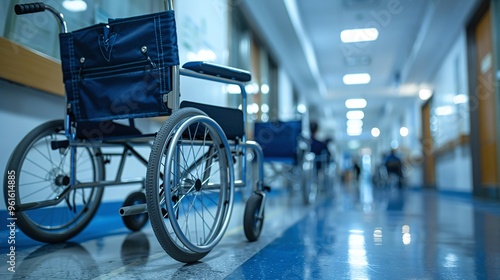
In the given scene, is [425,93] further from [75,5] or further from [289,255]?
[289,255]

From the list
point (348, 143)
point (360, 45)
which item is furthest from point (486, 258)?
point (348, 143)

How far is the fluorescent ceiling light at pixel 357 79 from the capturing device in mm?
10023

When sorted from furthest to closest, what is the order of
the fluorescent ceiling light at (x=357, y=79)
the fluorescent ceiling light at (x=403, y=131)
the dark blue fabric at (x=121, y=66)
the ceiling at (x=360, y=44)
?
the fluorescent ceiling light at (x=403, y=131) < the fluorescent ceiling light at (x=357, y=79) < the ceiling at (x=360, y=44) < the dark blue fabric at (x=121, y=66)

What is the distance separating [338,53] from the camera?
8250 millimetres

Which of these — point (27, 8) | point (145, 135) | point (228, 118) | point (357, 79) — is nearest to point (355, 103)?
point (357, 79)

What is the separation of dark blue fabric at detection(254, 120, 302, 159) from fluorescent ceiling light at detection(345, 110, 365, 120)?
39.8 ft

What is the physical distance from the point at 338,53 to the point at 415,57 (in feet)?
4.61

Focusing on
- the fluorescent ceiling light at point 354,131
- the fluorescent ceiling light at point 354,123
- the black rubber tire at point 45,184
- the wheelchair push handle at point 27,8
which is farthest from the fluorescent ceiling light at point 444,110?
the fluorescent ceiling light at point 354,131

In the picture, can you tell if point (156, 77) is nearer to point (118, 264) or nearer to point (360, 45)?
point (118, 264)

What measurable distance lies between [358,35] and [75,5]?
5735 millimetres

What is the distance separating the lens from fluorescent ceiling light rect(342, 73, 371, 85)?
32.9ft

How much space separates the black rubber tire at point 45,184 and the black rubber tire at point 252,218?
64 centimetres

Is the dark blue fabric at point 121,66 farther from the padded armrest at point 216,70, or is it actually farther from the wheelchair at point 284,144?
the wheelchair at point 284,144

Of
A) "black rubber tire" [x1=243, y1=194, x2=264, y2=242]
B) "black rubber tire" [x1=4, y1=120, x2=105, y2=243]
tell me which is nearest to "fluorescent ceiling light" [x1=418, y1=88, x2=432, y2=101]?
"black rubber tire" [x1=243, y1=194, x2=264, y2=242]
